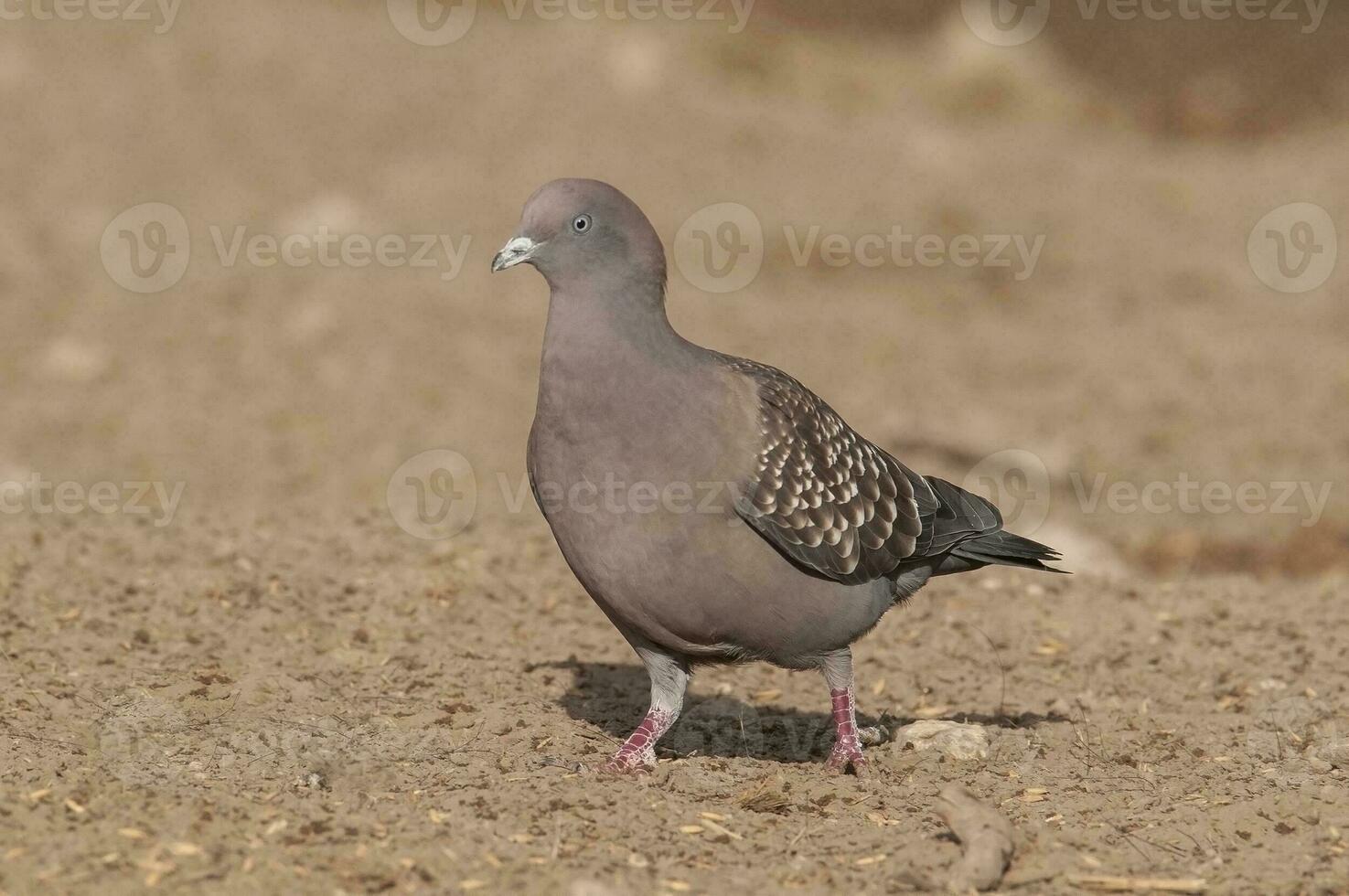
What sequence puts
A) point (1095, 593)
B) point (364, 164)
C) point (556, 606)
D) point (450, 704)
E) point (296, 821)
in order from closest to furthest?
Result: point (296, 821) < point (450, 704) < point (556, 606) < point (1095, 593) < point (364, 164)

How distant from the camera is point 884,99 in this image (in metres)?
19.4

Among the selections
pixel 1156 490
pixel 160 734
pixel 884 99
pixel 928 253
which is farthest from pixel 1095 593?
pixel 884 99

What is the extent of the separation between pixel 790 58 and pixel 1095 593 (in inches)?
476

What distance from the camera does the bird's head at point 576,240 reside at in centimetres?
543

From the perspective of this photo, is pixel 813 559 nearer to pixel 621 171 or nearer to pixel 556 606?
pixel 556 606
